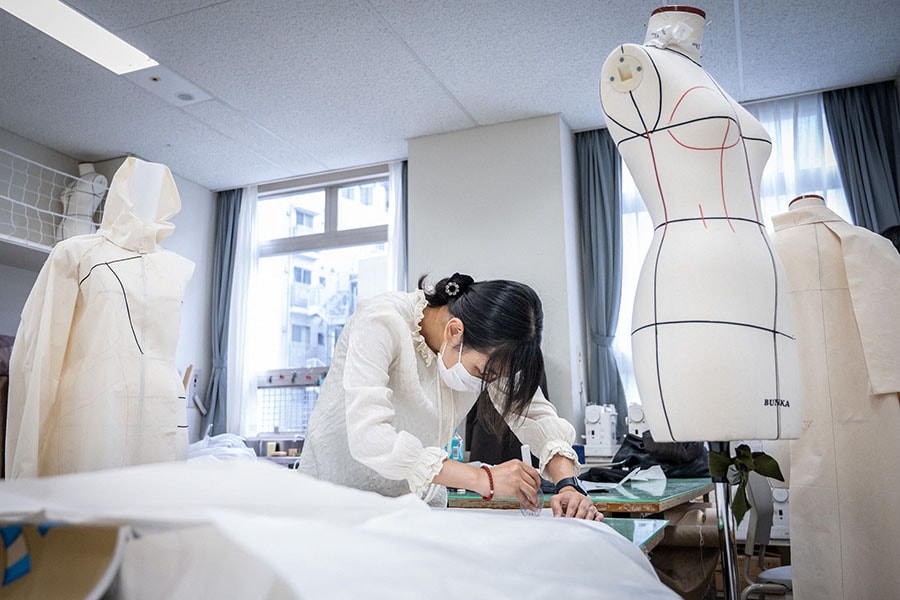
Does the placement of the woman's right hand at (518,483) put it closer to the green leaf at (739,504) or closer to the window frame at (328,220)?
the green leaf at (739,504)

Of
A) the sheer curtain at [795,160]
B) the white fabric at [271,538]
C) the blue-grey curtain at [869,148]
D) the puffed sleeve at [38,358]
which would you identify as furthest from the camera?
the sheer curtain at [795,160]

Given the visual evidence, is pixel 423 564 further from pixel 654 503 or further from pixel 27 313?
pixel 27 313

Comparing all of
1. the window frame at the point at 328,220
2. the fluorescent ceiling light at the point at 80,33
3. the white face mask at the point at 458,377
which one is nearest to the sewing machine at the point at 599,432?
the window frame at the point at 328,220

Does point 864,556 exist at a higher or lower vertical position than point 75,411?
lower

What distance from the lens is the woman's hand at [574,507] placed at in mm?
1274

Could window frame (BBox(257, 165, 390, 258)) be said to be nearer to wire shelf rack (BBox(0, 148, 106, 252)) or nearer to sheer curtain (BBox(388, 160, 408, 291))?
sheer curtain (BBox(388, 160, 408, 291))

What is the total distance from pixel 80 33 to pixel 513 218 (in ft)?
8.48

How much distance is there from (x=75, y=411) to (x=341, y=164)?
3429 mm

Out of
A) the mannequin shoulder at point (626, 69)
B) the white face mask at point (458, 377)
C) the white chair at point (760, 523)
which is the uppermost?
the mannequin shoulder at point (626, 69)

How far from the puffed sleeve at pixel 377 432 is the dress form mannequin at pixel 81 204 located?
3845 mm

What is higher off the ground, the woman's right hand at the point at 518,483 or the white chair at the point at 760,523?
the woman's right hand at the point at 518,483

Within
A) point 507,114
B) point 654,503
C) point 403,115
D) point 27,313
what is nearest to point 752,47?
point 507,114

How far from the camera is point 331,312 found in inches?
215

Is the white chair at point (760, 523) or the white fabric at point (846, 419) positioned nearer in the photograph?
the white fabric at point (846, 419)
